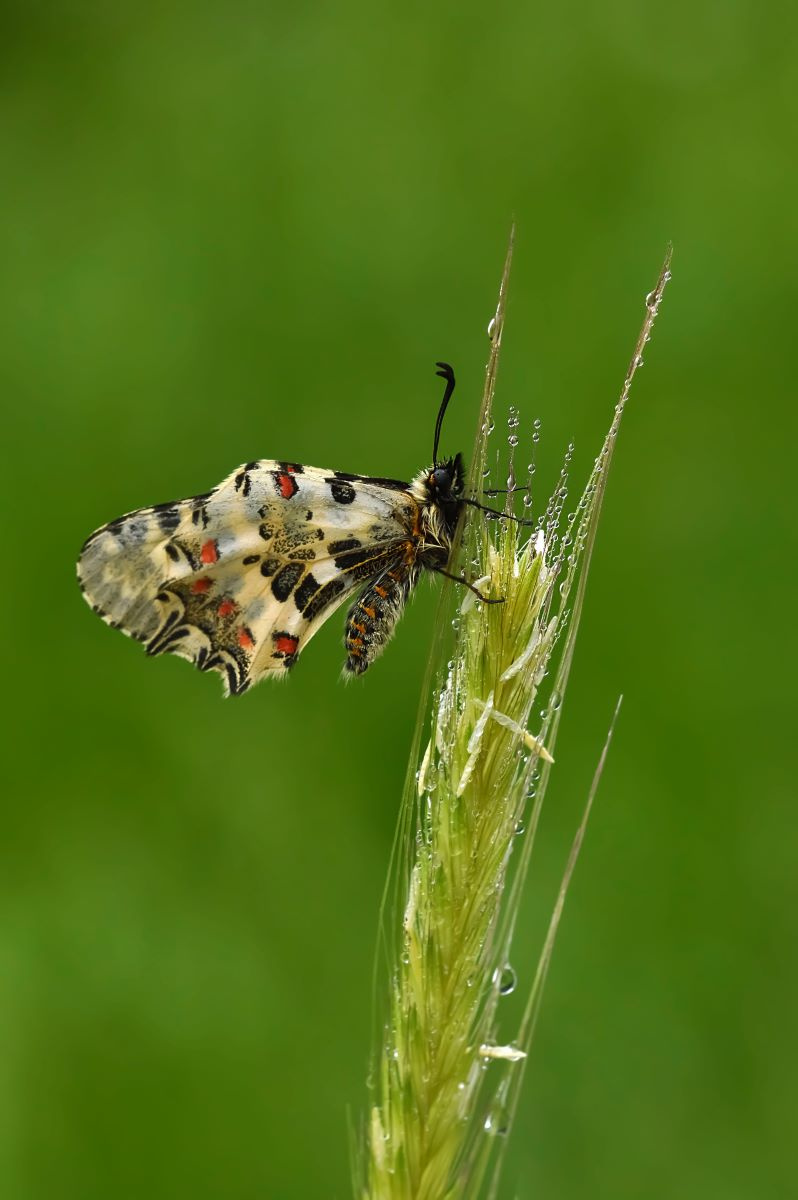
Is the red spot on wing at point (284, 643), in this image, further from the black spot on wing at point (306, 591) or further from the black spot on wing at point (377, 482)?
the black spot on wing at point (377, 482)

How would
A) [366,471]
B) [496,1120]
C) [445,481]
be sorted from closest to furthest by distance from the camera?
[496,1120] < [445,481] < [366,471]

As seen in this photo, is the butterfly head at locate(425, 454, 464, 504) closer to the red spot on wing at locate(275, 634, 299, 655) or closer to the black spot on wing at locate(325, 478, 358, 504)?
the black spot on wing at locate(325, 478, 358, 504)

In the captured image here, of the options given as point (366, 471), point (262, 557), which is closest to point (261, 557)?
Answer: point (262, 557)

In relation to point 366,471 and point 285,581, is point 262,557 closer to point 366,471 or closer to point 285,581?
point 285,581

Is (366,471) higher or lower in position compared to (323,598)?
higher

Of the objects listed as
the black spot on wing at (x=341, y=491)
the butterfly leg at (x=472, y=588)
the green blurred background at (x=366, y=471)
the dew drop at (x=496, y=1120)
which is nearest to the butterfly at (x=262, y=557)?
the black spot on wing at (x=341, y=491)

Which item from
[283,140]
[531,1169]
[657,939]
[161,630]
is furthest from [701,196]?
[531,1169]
